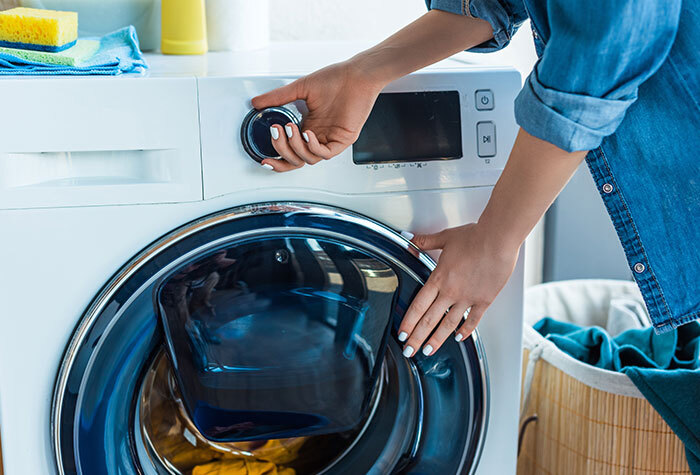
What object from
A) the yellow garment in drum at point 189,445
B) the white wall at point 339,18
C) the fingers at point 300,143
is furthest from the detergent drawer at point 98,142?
the white wall at point 339,18

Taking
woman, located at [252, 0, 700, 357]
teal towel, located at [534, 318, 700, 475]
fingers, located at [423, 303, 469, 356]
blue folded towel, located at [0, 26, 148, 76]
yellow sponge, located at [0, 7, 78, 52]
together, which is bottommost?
teal towel, located at [534, 318, 700, 475]

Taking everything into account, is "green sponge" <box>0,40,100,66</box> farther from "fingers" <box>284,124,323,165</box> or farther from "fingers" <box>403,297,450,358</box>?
"fingers" <box>403,297,450,358</box>

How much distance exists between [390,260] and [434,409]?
0.21 m

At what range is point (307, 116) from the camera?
81cm

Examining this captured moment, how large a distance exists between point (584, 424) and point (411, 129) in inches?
25.1

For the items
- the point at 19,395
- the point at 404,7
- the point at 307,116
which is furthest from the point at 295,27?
the point at 19,395

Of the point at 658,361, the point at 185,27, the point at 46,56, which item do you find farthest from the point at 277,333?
the point at 658,361

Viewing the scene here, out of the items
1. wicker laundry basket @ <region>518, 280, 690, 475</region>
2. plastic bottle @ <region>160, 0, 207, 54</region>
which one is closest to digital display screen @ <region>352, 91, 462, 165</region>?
plastic bottle @ <region>160, 0, 207, 54</region>

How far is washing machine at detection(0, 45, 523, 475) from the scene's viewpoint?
2.48 feet

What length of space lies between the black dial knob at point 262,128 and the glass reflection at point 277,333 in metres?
0.10

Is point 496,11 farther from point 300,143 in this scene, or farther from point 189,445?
point 189,445

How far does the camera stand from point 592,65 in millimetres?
602

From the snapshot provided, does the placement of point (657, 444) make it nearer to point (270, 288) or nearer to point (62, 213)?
point (270, 288)

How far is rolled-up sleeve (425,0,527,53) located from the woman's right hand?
144mm
